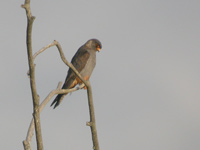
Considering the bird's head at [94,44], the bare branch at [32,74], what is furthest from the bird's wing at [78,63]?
the bare branch at [32,74]

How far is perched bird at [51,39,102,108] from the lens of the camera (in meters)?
12.0

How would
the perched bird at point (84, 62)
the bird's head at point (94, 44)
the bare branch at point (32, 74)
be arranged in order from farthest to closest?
the bird's head at point (94, 44) → the perched bird at point (84, 62) → the bare branch at point (32, 74)

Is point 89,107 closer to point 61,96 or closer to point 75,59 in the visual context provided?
point 61,96

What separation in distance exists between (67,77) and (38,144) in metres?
7.93

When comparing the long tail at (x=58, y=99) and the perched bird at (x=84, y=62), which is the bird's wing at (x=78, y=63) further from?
the long tail at (x=58, y=99)

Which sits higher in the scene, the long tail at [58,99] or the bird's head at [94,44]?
the bird's head at [94,44]

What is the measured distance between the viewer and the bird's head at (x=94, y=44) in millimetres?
13086

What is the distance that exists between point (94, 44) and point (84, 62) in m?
1.08

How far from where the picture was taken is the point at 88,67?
12.1 meters

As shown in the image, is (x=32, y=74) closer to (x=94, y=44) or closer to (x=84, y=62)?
(x=84, y=62)

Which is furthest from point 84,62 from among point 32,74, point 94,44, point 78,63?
point 32,74

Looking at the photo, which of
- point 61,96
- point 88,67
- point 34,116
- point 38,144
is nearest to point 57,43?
point 34,116

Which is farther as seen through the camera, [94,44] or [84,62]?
[94,44]

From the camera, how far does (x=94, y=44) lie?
43.3 feet
